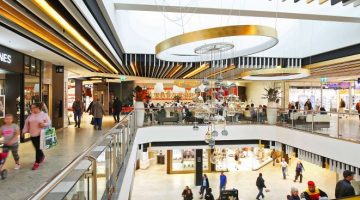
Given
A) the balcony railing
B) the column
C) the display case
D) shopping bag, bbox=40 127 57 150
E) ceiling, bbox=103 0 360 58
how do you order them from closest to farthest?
shopping bag, bbox=40 127 57 150
the balcony railing
ceiling, bbox=103 0 360 58
the column
the display case

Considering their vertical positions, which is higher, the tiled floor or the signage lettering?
the signage lettering

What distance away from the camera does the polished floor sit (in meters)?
15.4

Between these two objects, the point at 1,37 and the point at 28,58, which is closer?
the point at 1,37

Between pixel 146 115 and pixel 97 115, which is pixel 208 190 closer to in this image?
pixel 146 115

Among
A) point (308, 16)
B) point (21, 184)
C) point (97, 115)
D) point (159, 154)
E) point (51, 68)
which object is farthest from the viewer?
point (159, 154)

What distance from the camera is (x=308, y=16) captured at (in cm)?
876

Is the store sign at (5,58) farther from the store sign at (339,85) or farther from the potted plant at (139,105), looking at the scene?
the store sign at (339,85)

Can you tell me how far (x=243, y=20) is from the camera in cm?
1244

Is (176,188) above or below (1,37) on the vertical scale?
below

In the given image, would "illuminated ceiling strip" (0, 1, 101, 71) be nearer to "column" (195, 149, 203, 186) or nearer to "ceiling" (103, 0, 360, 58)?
"ceiling" (103, 0, 360, 58)

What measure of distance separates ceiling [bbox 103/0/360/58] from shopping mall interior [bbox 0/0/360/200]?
0.05 metres

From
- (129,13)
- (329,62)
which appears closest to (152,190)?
(129,13)

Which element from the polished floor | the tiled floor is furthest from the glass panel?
the polished floor

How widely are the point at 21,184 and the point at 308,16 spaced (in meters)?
8.49
